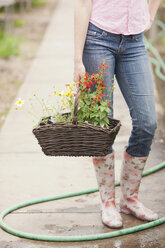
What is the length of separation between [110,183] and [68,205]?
17.5 inches

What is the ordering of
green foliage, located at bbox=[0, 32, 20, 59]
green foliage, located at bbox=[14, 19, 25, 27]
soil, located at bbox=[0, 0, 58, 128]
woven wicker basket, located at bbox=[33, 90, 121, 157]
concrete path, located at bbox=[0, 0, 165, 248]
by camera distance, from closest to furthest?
1. woven wicker basket, located at bbox=[33, 90, 121, 157]
2. concrete path, located at bbox=[0, 0, 165, 248]
3. soil, located at bbox=[0, 0, 58, 128]
4. green foliage, located at bbox=[0, 32, 20, 59]
5. green foliage, located at bbox=[14, 19, 25, 27]

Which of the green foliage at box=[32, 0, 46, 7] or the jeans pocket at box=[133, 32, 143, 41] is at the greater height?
the jeans pocket at box=[133, 32, 143, 41]

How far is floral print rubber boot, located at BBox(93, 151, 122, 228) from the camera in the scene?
3.06m

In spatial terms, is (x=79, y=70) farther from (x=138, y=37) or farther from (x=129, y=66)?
(x=138, y=37)

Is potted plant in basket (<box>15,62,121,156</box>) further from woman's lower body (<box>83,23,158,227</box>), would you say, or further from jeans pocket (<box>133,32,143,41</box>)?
jeans pocket (<box>133,32,143,41</box>)

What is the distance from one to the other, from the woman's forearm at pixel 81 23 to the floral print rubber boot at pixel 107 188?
672mm

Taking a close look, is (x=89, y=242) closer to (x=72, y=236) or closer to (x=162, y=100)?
(x=72, y=236)

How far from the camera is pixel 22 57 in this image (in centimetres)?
830

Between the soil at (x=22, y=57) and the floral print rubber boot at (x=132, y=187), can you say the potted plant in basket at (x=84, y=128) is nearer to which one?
the floral print rubber boot at (x=132, y=187)

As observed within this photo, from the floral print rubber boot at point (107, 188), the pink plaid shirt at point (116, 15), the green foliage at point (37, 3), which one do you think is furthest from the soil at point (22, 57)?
the pink plaid shirt at point (116, 15)

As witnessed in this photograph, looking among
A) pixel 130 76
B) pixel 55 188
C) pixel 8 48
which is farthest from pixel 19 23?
pixel 130 76

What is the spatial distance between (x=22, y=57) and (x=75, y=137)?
230 inches

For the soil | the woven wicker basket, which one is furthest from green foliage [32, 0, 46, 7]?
the woven wicker basket

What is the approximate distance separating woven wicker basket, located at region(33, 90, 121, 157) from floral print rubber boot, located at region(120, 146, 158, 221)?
45cm
